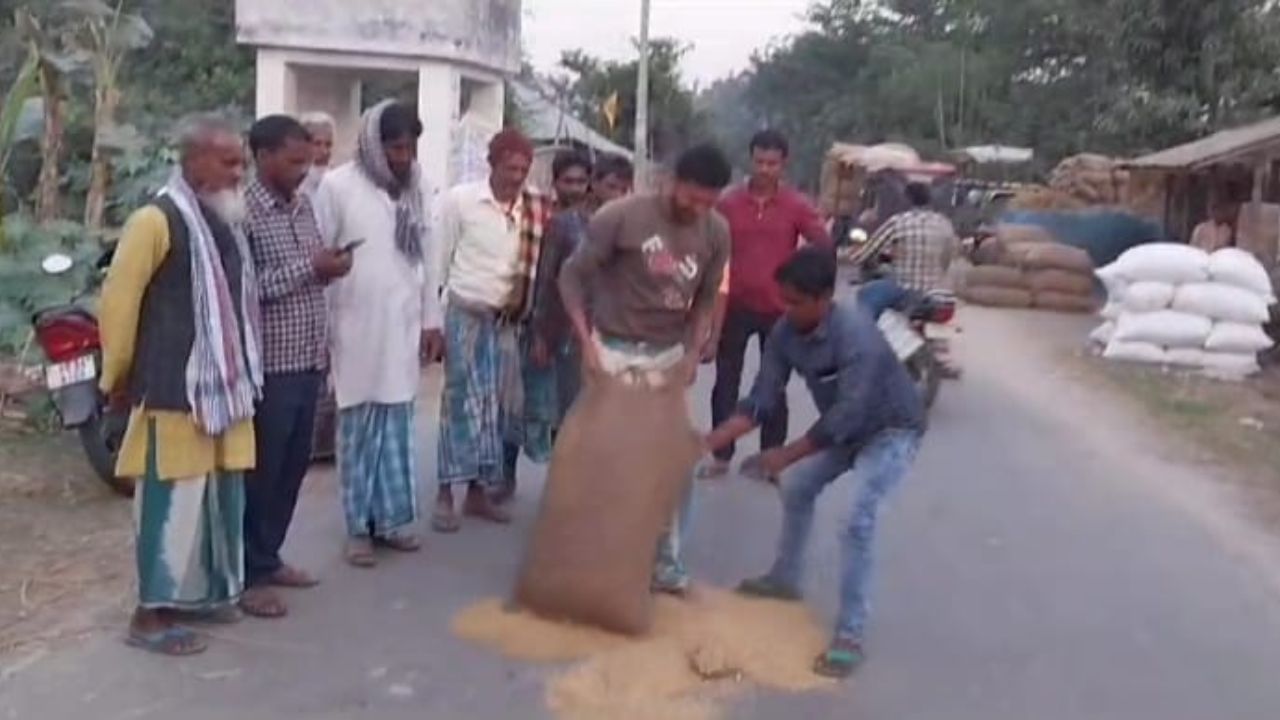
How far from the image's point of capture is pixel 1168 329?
1405cm

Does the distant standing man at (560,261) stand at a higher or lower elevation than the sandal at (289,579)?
higher

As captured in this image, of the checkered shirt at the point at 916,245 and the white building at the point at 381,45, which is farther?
the white building at the point at 381,45

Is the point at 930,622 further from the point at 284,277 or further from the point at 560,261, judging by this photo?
the point at 284,277

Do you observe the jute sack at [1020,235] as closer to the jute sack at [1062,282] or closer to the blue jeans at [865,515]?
the jute sack at [1062,282]

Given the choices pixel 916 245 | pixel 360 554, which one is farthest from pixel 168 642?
pixel 916 245

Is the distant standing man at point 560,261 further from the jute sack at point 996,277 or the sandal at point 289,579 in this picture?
the jute sack at point 996,277

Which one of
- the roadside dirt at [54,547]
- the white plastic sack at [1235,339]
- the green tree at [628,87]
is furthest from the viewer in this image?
the green tree at [628,87]

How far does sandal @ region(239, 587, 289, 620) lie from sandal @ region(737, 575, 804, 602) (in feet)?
5.38

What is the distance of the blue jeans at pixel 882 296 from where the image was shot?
9.31 m

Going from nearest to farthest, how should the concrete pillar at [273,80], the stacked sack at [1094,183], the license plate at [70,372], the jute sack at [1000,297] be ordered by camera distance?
the license plate at [70,372] < the concrete pillar at [273,80] < the jute sack at [1000,297] < the stacked sack at [1094,183]

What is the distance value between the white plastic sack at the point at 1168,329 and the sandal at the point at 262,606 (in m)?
9.99

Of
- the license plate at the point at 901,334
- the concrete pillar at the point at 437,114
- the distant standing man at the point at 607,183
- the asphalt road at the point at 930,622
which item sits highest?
the concrete pillar at the point at 437,114

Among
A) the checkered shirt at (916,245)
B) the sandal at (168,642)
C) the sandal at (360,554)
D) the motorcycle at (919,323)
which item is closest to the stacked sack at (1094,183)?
the motorcycle at (919,323)

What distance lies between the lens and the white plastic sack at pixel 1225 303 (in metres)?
13.8
